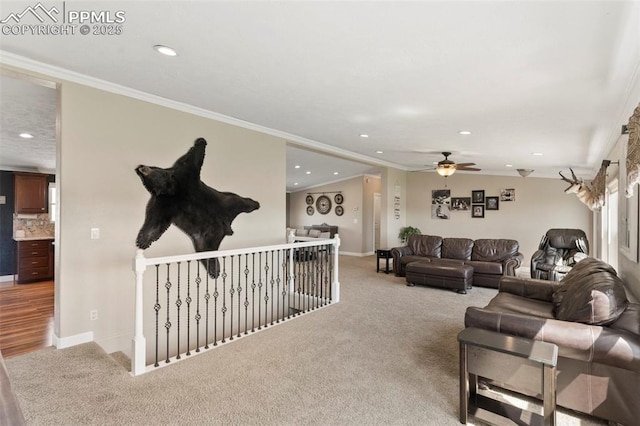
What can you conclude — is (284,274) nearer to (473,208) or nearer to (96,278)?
(96,278)

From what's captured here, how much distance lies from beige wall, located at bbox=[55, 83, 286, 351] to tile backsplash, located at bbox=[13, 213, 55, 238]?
4823mm

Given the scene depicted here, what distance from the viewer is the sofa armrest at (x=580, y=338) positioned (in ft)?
6.58

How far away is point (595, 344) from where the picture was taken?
6.81 feet

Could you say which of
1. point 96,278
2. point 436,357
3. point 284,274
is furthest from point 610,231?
point 96,278

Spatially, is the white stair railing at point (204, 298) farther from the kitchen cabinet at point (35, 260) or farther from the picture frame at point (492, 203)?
the picture frame at point (492, 203)

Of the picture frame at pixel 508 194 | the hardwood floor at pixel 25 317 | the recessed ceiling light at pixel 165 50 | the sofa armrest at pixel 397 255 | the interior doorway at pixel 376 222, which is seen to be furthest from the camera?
the interior doorway at pixel 376 222

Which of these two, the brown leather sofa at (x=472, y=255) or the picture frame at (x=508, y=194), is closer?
the brown leather sofa at (x=472, y=255)

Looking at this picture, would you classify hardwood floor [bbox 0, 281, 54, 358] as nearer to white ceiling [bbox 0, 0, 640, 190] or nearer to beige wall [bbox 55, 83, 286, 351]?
beige wall [bbox 55, 83, 286, 351]

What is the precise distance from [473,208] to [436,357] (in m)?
6.94

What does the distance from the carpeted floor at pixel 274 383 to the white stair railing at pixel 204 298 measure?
355mm

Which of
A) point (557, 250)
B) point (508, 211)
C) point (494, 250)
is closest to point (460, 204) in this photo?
point (508, 211)

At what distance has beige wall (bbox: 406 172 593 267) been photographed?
8.03 m

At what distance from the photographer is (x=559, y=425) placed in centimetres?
213

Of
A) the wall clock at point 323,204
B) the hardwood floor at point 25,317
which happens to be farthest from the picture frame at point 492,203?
the hardwood floor at point 25,317
